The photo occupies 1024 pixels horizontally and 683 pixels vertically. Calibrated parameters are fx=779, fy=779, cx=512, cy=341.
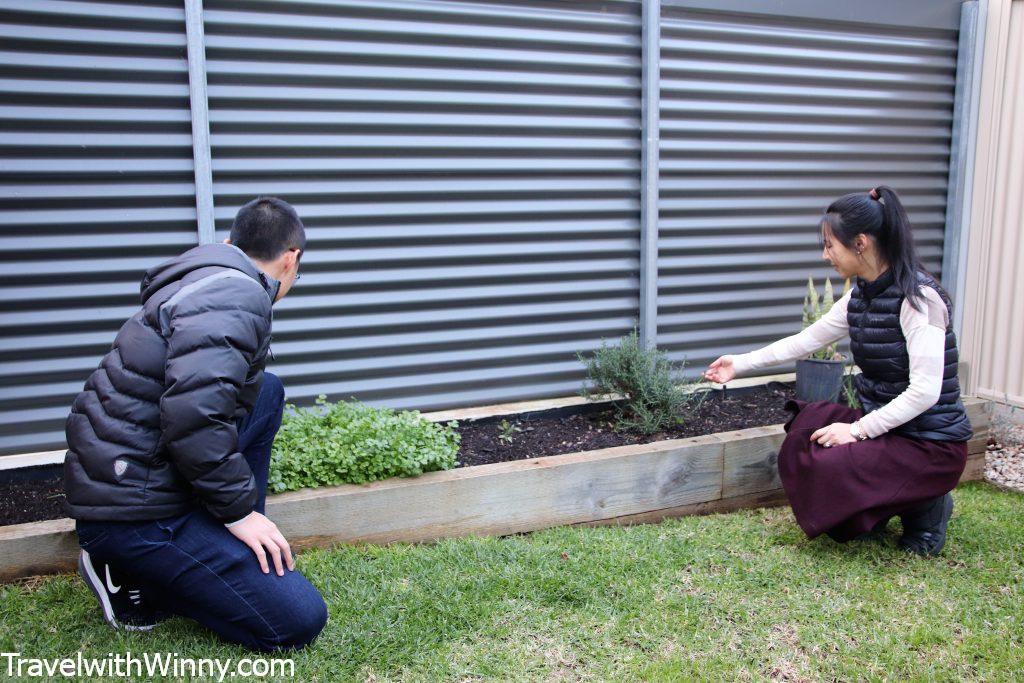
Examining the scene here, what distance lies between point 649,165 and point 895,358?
80.4 inches

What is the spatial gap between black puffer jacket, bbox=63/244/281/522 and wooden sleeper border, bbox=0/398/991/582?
2.44ft

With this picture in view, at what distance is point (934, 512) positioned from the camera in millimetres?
3549

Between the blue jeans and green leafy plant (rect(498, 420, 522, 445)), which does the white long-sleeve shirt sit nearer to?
green leafy plant (rect(498, 420, 522, 445))

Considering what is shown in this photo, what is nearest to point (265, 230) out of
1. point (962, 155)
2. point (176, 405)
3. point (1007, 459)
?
point (176, 405)

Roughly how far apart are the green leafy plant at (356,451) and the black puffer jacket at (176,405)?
80 centimetres

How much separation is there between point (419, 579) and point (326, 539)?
0.50 m

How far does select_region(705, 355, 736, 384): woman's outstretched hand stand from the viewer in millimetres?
3904

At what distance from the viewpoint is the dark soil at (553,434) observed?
3521mm

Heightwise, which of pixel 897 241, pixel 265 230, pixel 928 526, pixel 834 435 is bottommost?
pixel 928 526

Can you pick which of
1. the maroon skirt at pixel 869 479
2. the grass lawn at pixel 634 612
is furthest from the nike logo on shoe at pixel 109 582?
the maroon skirt at pixel 869 479

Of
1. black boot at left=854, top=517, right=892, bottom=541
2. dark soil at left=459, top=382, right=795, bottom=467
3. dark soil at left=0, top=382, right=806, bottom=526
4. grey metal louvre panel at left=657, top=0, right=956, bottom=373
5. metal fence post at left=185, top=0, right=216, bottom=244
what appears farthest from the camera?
grey metal louvre panel at left=657, top=0, right=956, bottom=373

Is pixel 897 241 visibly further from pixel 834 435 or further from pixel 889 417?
pixel 834 435

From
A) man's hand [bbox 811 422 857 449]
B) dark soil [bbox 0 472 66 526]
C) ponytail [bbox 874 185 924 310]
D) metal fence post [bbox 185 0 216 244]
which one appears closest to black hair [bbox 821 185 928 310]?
ponytail [bbox 874 185 924 310]

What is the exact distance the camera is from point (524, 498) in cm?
369
